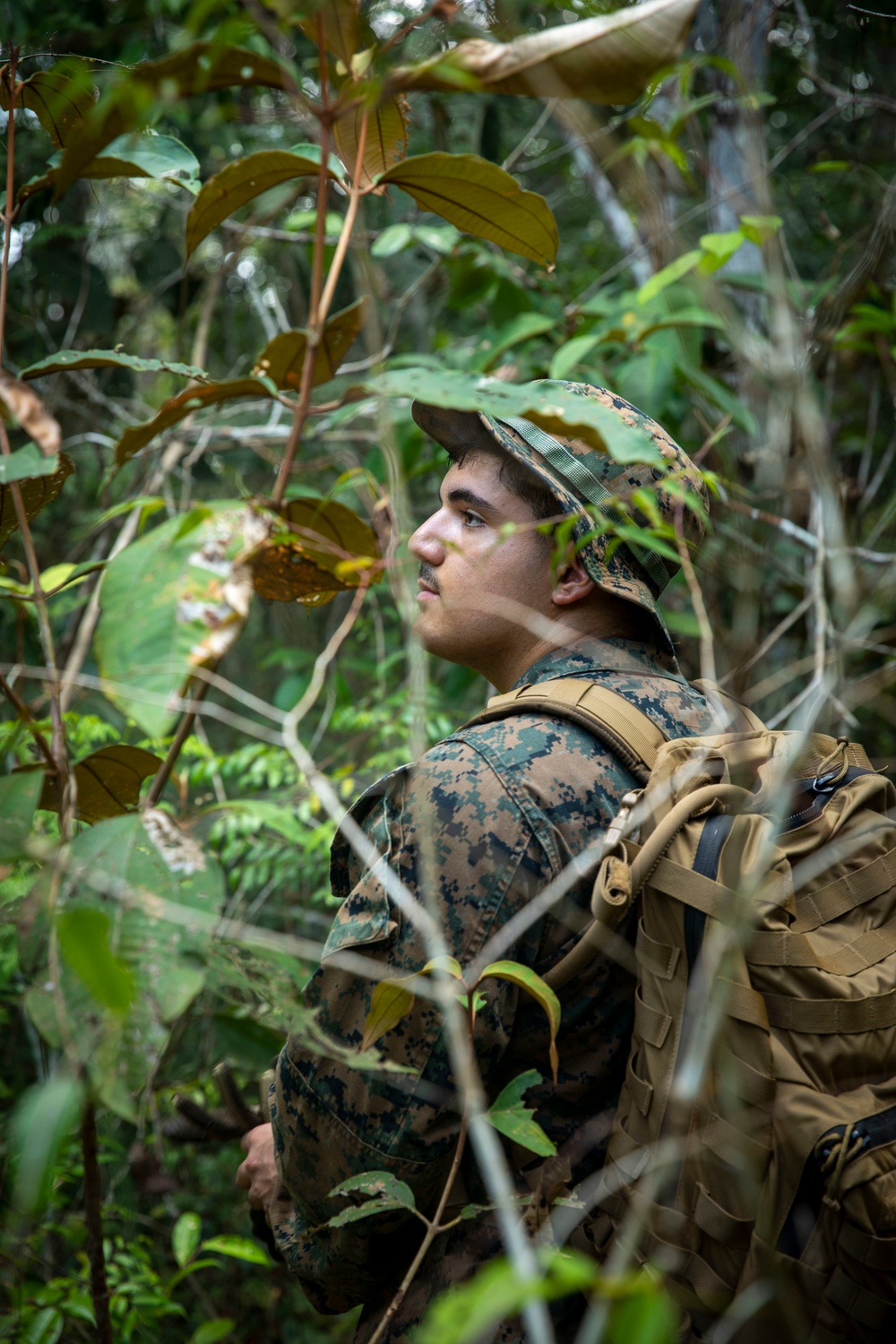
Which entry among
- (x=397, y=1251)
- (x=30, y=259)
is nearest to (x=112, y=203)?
(x=30, y=259)

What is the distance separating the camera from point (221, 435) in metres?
3.52

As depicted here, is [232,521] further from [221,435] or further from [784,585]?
[784,585]

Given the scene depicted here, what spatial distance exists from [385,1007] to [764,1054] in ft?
1.51

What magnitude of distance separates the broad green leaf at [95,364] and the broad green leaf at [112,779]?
54cm

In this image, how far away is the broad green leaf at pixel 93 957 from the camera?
2.39 ft

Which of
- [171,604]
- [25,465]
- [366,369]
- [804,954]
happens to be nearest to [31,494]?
[25,465]

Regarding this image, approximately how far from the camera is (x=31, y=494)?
128 centimetres

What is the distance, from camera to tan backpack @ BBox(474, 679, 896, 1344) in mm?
1115

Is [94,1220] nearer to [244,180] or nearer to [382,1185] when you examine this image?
[382,1185]

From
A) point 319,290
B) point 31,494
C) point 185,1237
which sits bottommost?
point 185,1237

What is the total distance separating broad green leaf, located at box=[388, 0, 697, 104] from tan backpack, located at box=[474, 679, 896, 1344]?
73 centimetres

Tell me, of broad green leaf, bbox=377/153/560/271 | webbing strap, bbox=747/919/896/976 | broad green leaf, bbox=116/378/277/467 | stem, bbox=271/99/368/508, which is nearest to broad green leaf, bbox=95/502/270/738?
stem, bbox=271/99/368/508

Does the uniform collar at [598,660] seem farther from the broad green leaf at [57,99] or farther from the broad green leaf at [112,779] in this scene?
the broad green leaf at [57,99]

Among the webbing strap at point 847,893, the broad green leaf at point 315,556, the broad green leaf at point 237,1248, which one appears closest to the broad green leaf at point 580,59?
the broad green leaf at point 315,556
